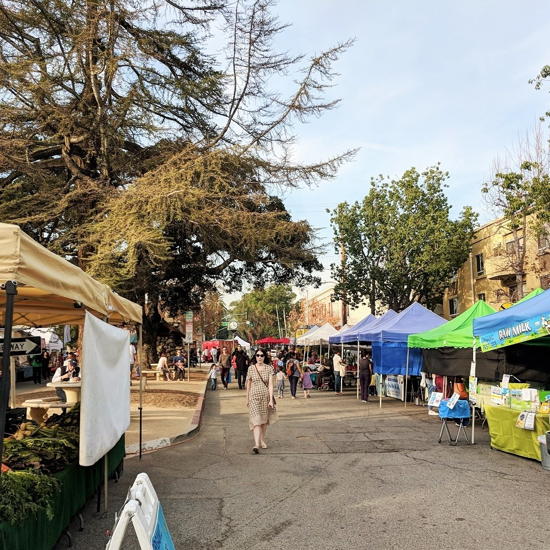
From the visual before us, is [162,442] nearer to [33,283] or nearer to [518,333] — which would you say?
[518,333]

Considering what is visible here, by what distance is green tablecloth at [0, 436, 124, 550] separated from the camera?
354 cm

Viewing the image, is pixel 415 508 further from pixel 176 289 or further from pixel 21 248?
pixel 176 289

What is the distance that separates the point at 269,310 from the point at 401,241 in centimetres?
6742

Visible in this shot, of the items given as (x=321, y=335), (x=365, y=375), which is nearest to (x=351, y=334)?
(x=365, y=375)

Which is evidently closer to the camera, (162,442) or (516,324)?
(516,324)

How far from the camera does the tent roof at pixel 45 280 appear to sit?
3.36 m

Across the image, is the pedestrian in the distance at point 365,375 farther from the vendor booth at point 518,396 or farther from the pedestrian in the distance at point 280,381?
the vendor booth at point 518,396

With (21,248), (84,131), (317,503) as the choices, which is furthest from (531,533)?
(84,131)

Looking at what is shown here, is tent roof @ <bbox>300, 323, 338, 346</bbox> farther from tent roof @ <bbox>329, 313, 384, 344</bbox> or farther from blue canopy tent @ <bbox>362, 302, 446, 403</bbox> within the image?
blue canopy tent @ <bbox>362, 302, 446, 403</bbox>

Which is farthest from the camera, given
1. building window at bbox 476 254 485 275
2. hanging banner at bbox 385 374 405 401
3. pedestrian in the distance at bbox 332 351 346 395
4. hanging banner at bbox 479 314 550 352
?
building window at bbox 476 254 485 275

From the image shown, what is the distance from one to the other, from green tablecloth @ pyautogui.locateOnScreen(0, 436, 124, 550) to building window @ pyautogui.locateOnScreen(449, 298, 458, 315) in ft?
125

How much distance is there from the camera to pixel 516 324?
8.73 m

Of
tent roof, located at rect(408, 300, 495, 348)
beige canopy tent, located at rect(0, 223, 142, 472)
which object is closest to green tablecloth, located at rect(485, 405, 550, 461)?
tent roof, located at rect(408, 300, 495, 348)

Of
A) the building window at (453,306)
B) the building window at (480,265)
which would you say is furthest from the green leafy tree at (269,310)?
the building window at (480,265)
